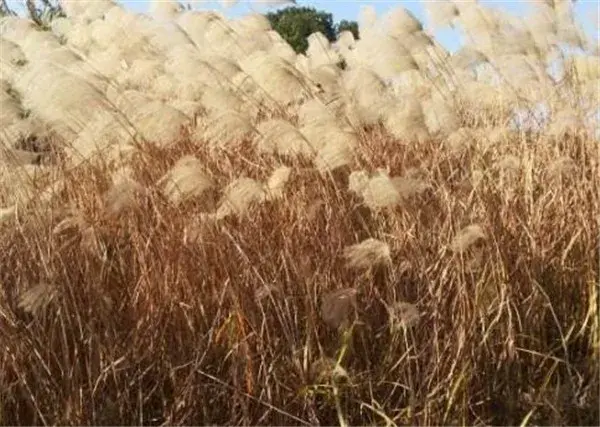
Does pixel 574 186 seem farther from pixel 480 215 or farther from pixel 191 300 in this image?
pixel 191 300

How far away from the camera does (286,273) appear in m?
2.96

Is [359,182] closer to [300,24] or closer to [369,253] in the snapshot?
[369,253]

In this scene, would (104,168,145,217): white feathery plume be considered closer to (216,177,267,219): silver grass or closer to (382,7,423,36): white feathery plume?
(216,177,267,219): silver grass

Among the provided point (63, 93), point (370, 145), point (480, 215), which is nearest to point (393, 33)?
point (370, 145)

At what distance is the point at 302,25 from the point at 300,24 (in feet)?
0.08

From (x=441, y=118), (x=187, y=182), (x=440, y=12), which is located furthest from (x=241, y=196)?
(x=440, y=12)

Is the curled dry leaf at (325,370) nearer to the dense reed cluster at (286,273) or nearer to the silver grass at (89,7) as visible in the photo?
the dense reed cluster at (286,273)

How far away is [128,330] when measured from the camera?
9.56 feet

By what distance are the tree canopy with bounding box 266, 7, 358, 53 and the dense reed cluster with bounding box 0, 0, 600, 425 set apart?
217 inches

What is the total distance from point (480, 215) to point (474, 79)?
152cm

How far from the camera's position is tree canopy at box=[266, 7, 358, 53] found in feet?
31.7

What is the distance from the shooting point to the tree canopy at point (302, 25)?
9664mm

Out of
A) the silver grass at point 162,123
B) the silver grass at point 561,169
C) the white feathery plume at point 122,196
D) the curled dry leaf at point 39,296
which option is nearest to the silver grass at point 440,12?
the silver grass at point 561,169

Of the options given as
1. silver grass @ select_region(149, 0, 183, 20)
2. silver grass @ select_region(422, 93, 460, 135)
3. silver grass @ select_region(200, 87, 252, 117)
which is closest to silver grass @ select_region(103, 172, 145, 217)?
silver grass @ select_region(200, 87, 252, 117)
